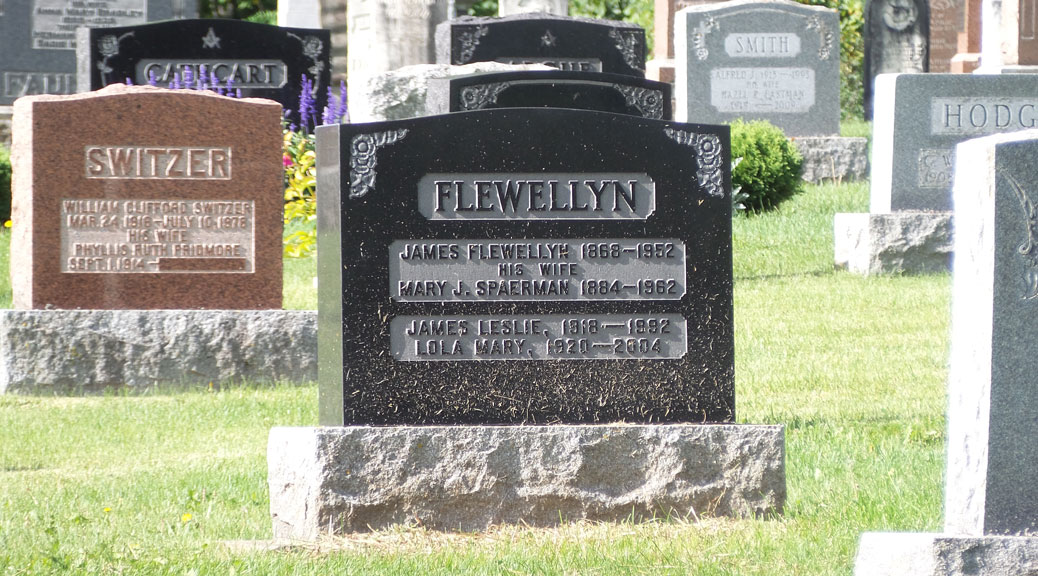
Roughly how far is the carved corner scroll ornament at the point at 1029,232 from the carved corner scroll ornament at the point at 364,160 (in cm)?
199

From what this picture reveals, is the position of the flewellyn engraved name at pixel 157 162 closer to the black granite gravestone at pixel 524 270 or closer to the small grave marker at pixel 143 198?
the small grave marker at pixel 143 198

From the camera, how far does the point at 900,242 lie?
33.8 feet

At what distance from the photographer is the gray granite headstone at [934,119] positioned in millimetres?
10422

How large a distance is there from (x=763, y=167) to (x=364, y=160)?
856cm

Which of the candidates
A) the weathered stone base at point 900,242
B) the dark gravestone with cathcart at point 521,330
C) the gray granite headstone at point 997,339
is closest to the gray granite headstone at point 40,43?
the weathered stone base at point 900,242

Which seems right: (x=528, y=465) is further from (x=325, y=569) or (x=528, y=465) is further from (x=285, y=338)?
(x=285, y=338)

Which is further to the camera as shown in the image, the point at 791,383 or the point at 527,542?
the point at 791,383

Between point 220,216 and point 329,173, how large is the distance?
3.03 metres

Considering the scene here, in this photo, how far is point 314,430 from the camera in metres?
4.60

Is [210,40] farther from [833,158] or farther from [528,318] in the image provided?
[528,318]

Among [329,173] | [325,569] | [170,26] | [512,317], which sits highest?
[170,26]

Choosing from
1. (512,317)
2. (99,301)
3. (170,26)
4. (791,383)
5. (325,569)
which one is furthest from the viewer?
(170,26)

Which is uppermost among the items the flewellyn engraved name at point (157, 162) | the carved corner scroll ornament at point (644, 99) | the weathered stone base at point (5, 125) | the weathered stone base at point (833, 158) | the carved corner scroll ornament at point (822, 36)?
the carved corner scroll ornament at point (822, 36)

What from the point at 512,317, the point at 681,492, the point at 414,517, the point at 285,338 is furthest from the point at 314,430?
the point at 285,338
